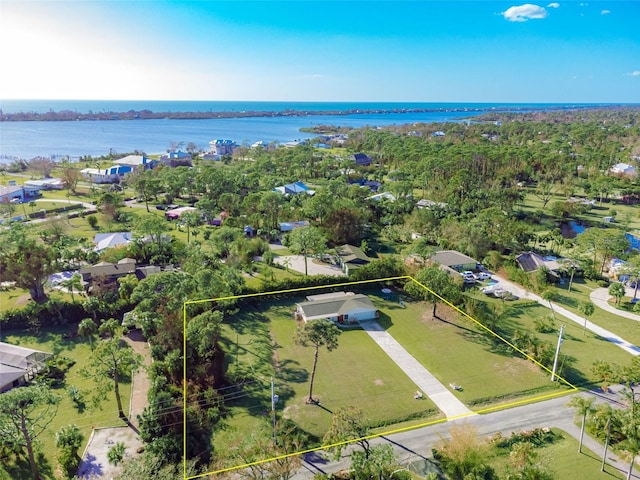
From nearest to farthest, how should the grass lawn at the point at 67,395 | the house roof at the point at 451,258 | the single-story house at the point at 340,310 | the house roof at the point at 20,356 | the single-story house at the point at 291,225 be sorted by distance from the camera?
1. the grass lawn at the point at 67,395
2. the house roof at the point at 20,356
3. the single-story house at the point at 340,310
4. the house roof at the point at 451,258
5. the single-story house at the point at 291,225

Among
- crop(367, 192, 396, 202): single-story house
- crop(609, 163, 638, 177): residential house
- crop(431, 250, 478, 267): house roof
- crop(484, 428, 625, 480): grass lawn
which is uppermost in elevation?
crop(609, 163, 638, 177): residential house

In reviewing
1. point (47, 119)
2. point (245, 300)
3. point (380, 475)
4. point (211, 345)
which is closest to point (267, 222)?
point (245, 300)

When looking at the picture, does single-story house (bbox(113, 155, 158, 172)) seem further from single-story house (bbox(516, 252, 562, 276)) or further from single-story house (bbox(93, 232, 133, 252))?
single-story house (bbox(516, 252, 562, 276))

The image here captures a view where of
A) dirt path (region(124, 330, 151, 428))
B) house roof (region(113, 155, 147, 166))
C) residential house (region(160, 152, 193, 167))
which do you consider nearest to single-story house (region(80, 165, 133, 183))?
house roof (region(113, 155, 147, 166))

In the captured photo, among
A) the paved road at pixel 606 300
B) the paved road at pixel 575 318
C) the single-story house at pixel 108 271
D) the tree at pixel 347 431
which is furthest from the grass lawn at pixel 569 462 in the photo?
the single-story house at pixel 108 271

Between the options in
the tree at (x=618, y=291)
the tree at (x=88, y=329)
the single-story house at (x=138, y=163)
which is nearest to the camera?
the tree at (x=88, y=329)

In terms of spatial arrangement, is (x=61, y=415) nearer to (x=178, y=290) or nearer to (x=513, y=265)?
(x=178, y=290)

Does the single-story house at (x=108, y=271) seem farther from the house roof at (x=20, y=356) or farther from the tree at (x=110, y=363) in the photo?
the tree at (x=110, y=363)

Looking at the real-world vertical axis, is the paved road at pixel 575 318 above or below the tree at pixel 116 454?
below
